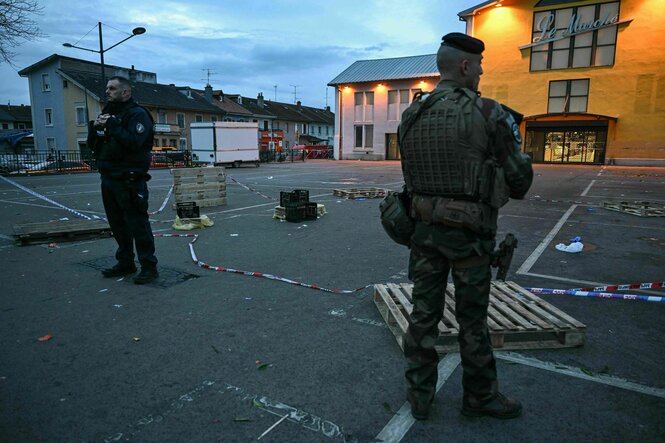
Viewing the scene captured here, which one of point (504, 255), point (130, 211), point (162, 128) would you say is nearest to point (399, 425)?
point (504, 255)

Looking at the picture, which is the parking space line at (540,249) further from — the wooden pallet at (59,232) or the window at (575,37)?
the window at (575,37)

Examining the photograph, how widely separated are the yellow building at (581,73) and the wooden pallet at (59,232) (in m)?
32.0

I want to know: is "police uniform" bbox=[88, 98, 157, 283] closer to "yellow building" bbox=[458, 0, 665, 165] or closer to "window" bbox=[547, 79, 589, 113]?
"yellow building" bbox=[458, 0, 665, 165]

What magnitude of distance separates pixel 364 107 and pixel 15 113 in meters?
57.7

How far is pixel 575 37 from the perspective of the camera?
3238cm

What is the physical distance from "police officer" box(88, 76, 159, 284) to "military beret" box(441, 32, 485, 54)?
3789 millimetres

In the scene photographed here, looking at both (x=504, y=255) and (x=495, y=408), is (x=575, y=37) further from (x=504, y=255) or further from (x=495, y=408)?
(x=495, y=408)

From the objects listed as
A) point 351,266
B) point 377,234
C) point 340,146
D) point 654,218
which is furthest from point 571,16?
point 351,266

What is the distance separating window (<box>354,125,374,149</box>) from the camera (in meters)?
45.8

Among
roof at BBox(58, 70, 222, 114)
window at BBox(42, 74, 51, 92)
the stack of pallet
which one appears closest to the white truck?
roof at BBox(58, 70, 222, 114)

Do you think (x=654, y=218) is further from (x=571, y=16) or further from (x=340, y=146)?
(x=340, y=146)

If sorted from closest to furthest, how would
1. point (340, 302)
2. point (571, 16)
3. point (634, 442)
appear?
point (634, 442)
point (340, 302)
point (571, 16)

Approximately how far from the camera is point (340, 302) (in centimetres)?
466

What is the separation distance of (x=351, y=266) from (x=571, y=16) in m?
34.4
